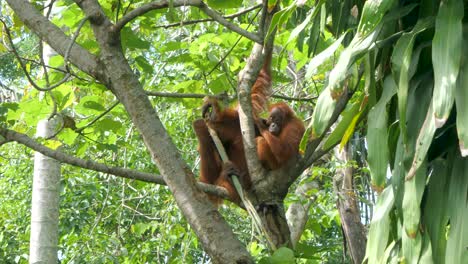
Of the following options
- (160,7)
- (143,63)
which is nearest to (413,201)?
(160,7)

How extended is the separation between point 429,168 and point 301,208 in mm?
4491

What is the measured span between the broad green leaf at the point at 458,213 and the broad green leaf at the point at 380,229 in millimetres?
263

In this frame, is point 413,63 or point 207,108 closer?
point 413,63

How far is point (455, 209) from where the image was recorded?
8.59 feet

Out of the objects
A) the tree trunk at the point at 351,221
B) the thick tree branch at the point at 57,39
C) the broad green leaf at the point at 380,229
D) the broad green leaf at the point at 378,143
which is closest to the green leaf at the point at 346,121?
the broad green leaf at the point at 378,143

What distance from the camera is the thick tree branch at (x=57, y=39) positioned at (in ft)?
12.5

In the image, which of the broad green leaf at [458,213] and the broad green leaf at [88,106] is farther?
the broad green leaf at [88,106]

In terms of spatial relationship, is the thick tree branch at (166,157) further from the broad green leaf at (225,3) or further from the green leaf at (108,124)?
the green leaf at (108,124)

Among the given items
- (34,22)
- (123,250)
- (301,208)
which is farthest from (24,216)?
(34,22)

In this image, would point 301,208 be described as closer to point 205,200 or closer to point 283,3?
point 283,3

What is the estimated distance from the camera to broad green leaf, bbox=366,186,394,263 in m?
2.81

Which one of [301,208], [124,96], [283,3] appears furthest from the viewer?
[301,208]

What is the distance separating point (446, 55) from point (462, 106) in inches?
7.7

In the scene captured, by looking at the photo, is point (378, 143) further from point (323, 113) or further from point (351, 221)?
point (351, 221)
